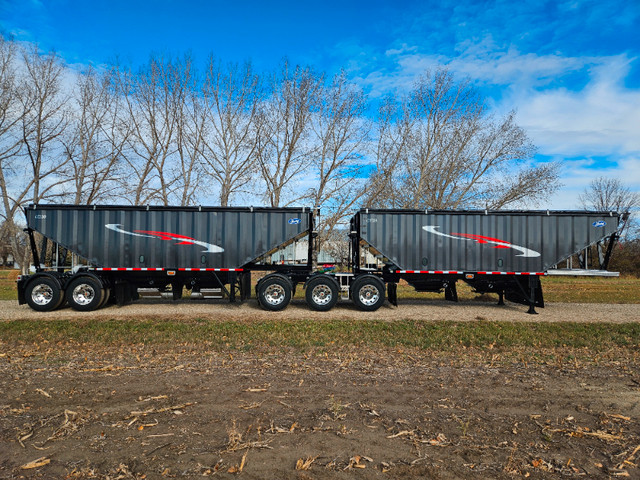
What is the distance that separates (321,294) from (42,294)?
848 centimetres

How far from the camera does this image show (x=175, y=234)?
44.8 ft

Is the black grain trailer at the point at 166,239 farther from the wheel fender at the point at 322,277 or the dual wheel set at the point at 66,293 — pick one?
the wheel fender at the point at 322,277

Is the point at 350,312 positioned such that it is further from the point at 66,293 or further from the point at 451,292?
the point at 66,293

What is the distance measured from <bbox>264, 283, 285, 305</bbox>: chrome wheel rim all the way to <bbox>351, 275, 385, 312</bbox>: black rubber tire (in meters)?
2.23

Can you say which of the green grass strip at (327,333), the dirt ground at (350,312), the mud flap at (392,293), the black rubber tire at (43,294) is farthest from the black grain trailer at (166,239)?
the mud flap at (392,293)

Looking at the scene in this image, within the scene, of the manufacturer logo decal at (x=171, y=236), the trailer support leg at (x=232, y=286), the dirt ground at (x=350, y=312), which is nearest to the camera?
the dirt ground at (x=350, y=312)

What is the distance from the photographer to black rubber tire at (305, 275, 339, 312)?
44.9 ft

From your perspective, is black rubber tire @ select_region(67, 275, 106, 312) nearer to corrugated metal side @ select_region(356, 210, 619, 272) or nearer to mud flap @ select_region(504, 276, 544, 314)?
corrugated metal side @ select_region(356, 210, 619, 272)

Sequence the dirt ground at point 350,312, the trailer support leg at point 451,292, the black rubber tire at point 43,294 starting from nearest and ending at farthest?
1. the dirt ground at point 350,312
2. the black rubber tire at point 43,294
3. the trailer support leg at point 451,292

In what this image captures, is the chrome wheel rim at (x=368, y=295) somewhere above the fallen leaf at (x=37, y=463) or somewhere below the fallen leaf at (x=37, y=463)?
above

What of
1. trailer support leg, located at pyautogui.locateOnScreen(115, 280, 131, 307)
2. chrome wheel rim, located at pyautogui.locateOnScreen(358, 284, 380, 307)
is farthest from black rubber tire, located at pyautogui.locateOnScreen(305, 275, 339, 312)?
trailer support leg, located at pyautogui.locateOnScreen(115, 280, 131, 307)

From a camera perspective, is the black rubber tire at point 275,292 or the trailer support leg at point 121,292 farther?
the trailer support leg at point 121,292

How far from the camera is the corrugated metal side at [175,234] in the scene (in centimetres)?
1355

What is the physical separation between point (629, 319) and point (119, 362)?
1327cm
